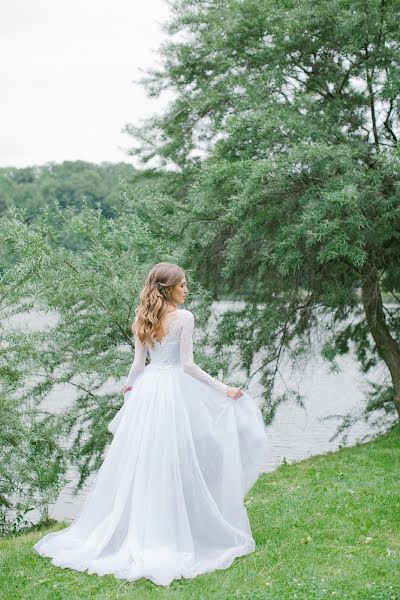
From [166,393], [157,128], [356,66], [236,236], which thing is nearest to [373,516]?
[166,393]

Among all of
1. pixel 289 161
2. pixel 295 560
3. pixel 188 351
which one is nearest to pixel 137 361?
pixel 188 351

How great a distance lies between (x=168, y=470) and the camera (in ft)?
19.2

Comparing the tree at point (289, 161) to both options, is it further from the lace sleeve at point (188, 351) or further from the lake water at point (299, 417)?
the lace sleeve at point (188, 351)

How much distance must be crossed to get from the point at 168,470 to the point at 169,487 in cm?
12

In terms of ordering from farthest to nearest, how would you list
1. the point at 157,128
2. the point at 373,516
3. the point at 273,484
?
1. the point at 157,128
2. the point at 273,484
3. the point at 373,516

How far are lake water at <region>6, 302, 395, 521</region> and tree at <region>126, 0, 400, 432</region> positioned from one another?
2.31 feet

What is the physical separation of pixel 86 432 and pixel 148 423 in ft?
17.2

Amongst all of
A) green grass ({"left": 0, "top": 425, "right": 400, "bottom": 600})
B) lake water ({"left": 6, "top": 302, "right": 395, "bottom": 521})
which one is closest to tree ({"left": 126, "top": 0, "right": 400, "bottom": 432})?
lake water ({"left": 6, "top": 302, "right": 395, "bottom": 521})

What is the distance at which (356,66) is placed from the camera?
37.4ft

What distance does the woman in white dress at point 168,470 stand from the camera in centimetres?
569

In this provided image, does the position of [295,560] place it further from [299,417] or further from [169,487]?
[299,417]

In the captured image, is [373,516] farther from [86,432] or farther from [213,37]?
[213,37]

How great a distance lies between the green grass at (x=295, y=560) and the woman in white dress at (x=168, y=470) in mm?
159

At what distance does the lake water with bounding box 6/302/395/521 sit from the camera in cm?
1295
